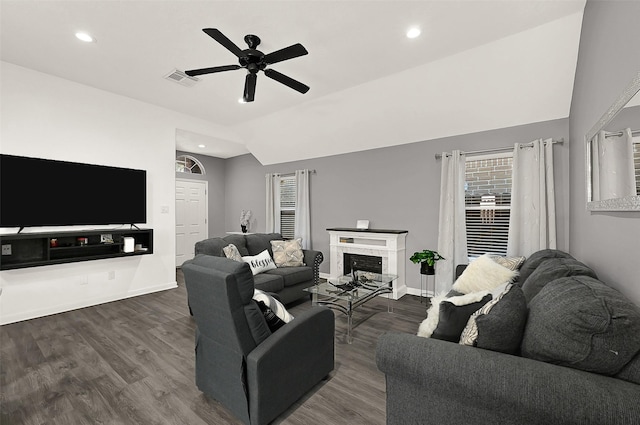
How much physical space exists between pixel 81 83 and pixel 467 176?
5.84 metres

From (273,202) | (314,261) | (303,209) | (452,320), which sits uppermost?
(273,202)

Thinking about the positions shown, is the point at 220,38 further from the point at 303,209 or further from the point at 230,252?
the point at 303,209

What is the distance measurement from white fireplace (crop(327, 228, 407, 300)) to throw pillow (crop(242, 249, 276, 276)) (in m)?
→ 1.45

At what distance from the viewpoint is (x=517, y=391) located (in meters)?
1.07

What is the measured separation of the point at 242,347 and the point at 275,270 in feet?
8.30

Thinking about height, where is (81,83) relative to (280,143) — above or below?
above

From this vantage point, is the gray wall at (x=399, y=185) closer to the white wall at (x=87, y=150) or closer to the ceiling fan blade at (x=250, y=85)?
the white wall at (x=87, y=150)

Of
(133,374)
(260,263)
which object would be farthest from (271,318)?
(260,263)

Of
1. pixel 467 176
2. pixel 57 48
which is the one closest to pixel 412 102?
pixel 467 176

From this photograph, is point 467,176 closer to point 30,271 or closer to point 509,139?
point 509,139

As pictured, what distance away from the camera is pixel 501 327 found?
1.29m

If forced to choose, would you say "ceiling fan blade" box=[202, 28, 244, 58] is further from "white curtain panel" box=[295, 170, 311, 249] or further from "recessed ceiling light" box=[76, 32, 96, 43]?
"white curtain panel" box=[295, 170, 311, 249]

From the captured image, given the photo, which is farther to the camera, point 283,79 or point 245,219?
point 245,219

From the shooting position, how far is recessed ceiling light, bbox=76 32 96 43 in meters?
2.94
